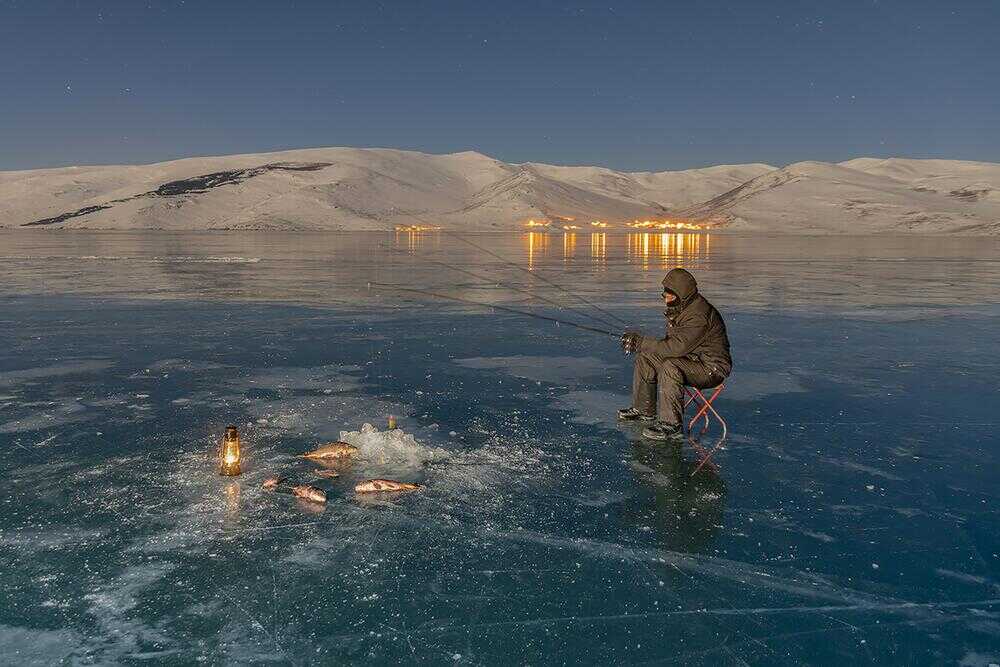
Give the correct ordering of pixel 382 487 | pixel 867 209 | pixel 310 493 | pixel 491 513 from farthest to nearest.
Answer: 1. pixel 867 209
2. pixel 382 487
3. pixel 310 493
4. pixel 491 513

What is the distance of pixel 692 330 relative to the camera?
7285 millimetres

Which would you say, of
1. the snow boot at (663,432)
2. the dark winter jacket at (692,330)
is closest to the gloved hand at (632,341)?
the dark winter jacket at (692,330)

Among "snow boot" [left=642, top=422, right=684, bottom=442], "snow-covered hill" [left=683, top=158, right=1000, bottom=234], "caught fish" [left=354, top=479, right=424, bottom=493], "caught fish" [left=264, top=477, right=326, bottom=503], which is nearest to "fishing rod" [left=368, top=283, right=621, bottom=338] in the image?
"snow boot" [left=642, top=422, right=684, bottom=442]

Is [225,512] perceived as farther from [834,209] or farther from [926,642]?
[834,209]

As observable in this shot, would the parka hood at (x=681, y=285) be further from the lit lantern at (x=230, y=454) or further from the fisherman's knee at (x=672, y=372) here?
the lit lantern at (x=230, y=454)

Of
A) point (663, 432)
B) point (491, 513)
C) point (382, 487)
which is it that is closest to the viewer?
point (491, 513)

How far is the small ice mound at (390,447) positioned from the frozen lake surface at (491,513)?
1.5 inches

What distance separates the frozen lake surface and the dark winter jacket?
89cm

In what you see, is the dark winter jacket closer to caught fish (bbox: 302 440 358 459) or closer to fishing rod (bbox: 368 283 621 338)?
caught fish (bbox: 302 440 358 459)

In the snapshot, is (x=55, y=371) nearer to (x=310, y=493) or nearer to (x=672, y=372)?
(x=310, y=493)

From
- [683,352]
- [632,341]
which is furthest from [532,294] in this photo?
[683,352]

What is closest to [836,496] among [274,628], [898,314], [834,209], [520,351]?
[274,628]

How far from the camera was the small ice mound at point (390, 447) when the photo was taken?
668 cm

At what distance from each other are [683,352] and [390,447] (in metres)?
2.93
